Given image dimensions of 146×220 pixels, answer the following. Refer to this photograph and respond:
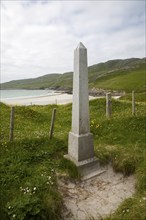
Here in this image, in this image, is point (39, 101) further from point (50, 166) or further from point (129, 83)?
point (50, 166)

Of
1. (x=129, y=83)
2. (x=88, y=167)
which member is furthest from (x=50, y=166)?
(x=129, y=83)

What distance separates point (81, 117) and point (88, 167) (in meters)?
1.93

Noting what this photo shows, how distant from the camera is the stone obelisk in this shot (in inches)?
307

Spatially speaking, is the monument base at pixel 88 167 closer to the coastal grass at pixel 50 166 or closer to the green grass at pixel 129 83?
the coastal grass at pixel 50 166

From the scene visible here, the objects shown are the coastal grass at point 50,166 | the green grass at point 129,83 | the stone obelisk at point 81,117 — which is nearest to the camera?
the coastal grass at point 50,166

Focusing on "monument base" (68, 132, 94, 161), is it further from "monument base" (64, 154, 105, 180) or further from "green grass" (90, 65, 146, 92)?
"green grass" (90, 65, 146, 92)

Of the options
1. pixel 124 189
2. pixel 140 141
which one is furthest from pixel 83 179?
pixel 140 141

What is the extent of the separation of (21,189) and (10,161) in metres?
1.72

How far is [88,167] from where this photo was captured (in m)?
8.20

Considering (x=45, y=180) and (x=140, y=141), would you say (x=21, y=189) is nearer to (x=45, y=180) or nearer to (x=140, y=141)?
(x=45, y=180)

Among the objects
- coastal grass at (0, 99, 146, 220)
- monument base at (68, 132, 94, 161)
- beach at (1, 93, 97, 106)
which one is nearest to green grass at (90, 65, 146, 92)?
beach at (1, 93, 97, 106)

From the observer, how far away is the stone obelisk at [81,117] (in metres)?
7.80

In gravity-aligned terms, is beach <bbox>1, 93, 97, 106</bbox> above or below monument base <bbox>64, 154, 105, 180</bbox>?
above

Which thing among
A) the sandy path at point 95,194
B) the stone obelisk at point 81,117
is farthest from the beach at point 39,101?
the sandy path at point 95,194
